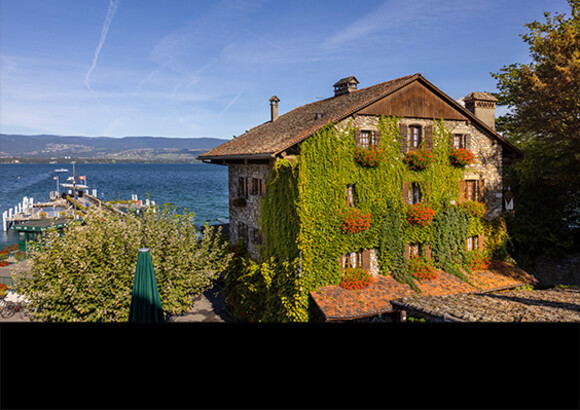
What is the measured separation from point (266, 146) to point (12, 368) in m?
17.0

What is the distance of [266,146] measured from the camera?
59.7ft

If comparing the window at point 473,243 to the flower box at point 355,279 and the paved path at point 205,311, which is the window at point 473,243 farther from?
the paved path at point 205,311

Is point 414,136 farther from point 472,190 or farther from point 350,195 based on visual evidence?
point 472,190

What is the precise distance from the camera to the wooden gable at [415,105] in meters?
17.8

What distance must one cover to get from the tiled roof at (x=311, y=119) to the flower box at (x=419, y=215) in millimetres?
5370

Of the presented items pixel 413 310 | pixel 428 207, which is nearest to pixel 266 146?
pixel 428 207

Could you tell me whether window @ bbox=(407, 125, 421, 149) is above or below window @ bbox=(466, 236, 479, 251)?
above

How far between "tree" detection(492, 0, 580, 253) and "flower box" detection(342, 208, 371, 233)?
10.7 m

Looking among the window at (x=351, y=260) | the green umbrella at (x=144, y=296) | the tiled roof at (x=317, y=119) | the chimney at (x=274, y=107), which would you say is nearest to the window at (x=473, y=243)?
the tiled roof at (x=317, y=119)

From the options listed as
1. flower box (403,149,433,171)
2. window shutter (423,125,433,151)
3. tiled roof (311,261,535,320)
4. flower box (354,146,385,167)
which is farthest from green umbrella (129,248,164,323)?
window shutter (423,125,433,151)

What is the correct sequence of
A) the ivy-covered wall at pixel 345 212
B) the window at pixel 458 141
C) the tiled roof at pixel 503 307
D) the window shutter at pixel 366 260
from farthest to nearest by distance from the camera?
the window at pixel 458 141, the window shutter at pixel 366 260, the ivy-covered wall at pixel 345 212, the tiled roof at pixel 503 307

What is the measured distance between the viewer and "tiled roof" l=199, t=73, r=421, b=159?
1678 centimetres

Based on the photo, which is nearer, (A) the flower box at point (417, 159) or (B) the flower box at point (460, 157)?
(A) the flower box at point (417, 159)

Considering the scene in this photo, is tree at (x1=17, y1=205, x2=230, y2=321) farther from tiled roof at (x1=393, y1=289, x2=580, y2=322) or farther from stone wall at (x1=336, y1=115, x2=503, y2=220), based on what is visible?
stone wall at (x1=336, y1=115, x2=503, y2=220)
